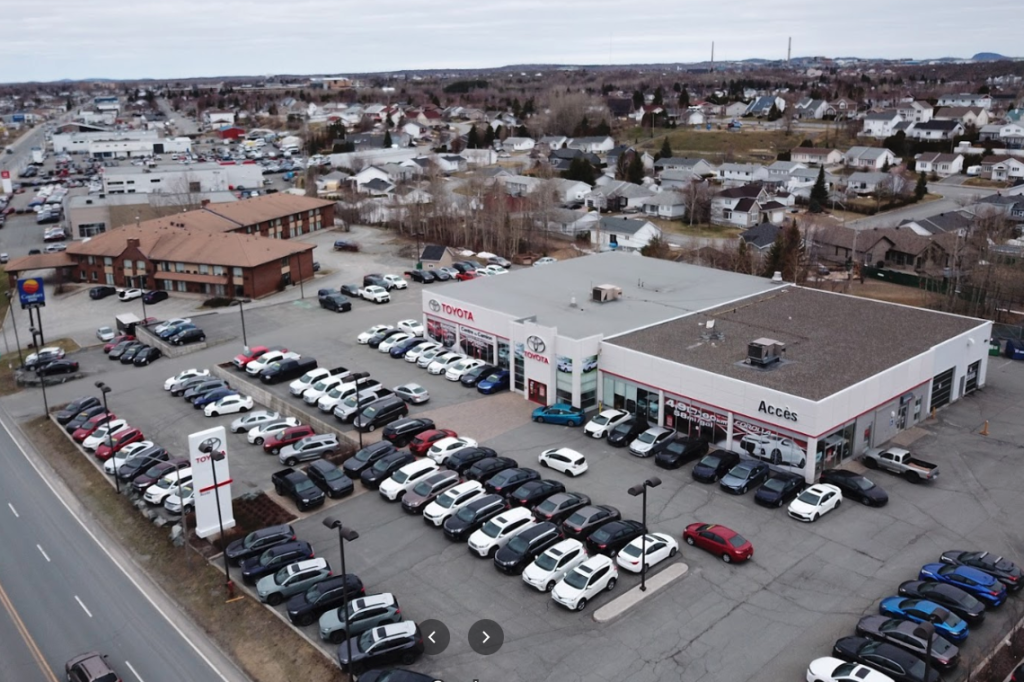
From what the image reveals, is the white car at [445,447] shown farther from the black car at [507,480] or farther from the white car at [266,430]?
the white car at [266,430]

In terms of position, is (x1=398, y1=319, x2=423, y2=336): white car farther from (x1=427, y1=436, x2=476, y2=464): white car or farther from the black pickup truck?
the black pickup truck

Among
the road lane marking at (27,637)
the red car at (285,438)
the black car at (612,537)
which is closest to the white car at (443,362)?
the red car at (285,438)

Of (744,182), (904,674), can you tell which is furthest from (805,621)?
(744,182)

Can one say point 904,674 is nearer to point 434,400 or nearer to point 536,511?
point 536,511

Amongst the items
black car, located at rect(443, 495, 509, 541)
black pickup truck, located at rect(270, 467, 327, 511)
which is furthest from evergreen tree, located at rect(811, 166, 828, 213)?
black pickup truck, located at rect(270, 467, 327, 511)

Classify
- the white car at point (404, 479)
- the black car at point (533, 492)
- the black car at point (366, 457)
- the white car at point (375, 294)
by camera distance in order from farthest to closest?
the white car at point (375, 294) < the black car at point (366, 457) < the white car at point (404, 479) < the black car at point (533, 492)

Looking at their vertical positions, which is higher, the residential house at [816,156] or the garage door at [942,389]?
the residential house at [816,156]
